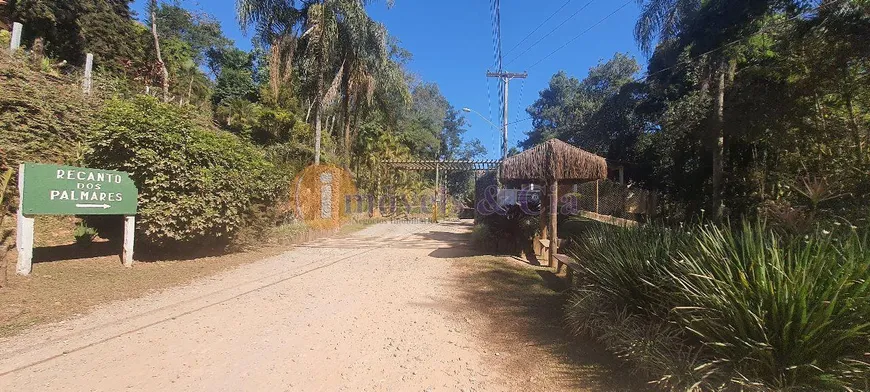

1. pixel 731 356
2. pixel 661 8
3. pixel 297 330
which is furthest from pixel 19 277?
pixel 661 8

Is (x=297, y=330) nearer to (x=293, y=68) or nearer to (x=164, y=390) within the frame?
(x=164, y=390)

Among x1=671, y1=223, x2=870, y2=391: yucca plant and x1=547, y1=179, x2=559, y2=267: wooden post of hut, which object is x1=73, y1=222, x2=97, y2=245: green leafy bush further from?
x1=671, y1=223, x2=870, y2=391: yucca plant

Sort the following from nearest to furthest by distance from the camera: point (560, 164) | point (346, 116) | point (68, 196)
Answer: point (68, 196), point (560, 164), point (346, 116)

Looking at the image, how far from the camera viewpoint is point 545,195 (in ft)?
31.4

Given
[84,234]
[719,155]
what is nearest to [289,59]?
[84,234]

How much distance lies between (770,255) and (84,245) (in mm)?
10320

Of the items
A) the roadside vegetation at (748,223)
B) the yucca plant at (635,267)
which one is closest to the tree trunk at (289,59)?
the roadside vegetation at (748,223)

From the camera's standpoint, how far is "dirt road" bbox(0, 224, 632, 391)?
3.26 m

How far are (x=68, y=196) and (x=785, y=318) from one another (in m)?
8.56

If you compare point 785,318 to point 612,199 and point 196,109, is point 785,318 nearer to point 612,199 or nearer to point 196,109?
point 196,109

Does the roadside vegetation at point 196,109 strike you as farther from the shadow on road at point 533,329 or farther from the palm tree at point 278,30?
the shadow on road at point 533,329

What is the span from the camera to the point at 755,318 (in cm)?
263

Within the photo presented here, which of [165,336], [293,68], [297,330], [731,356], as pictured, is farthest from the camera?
[293,68]

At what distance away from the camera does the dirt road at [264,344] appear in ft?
10.7
